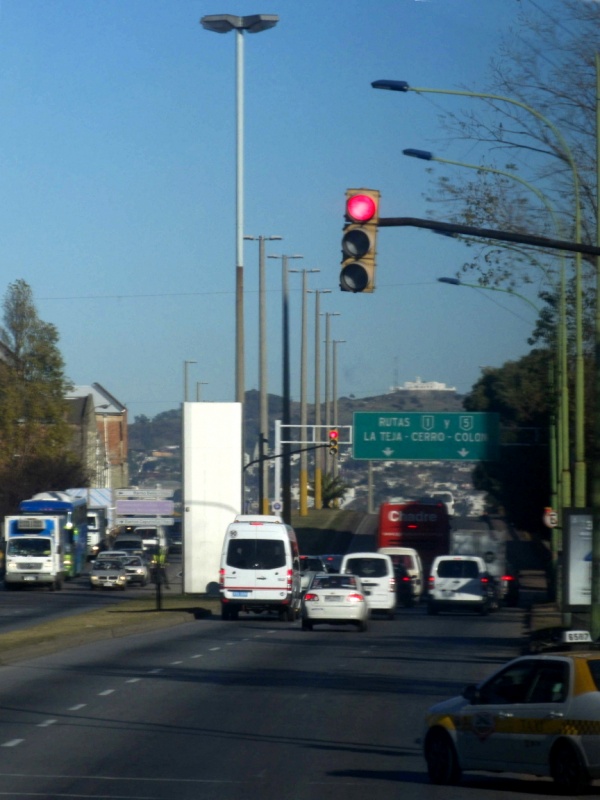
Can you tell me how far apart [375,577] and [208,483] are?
979 cm

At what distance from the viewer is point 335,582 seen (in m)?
32.5

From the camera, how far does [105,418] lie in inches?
6614

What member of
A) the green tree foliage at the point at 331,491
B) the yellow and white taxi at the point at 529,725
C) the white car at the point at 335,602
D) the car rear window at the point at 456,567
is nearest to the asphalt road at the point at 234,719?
the yellow and white taxi at the point at 529,725

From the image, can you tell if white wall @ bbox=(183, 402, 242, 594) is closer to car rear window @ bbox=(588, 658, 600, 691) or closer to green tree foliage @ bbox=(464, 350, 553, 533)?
green tree foliage @ bbox=(464, 350, 553, 533)

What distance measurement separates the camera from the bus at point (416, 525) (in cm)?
5184

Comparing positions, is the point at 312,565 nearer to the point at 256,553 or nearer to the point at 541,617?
the point at 541,617

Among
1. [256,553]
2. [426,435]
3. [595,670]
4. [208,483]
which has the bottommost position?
[256,553]

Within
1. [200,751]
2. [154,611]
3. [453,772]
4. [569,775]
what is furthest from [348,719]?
[154,611]

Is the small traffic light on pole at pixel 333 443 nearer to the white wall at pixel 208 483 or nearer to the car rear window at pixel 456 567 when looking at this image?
the white wall at pixel 208 483

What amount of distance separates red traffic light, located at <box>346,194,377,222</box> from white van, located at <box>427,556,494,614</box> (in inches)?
1094

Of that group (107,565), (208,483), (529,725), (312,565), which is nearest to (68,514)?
(107,565)

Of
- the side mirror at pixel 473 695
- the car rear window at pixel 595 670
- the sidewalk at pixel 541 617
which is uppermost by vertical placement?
the car rear window at pixel 595 670

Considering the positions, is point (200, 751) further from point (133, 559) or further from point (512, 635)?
point (133, 559)

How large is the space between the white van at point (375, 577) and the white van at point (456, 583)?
2242 millimetres
